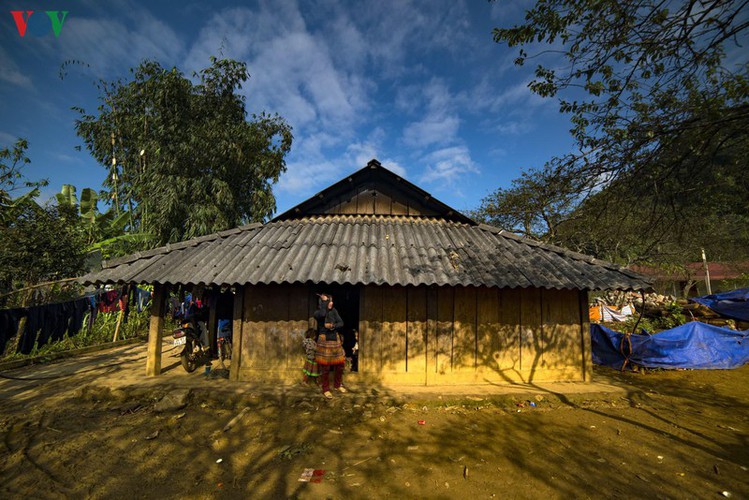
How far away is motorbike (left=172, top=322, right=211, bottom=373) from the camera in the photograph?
24.5 feet

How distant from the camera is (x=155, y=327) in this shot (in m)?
Answer: 7.08

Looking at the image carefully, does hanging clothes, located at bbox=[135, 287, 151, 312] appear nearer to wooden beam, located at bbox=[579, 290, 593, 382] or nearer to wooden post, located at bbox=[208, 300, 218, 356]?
wooden post, located at bbox=[208, 300, 218, 356]

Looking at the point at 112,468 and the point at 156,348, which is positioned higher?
the point at 156,348

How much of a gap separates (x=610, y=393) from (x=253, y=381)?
25.4 feet

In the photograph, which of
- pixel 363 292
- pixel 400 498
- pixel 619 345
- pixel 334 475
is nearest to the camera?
pixel 400 498

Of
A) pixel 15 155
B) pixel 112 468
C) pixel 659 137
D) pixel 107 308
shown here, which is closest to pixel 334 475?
pixel 112 468

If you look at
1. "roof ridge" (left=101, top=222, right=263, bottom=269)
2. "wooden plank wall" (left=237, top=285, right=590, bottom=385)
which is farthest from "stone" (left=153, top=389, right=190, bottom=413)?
"roof ridge" (left=101, top=222, right=263, bottom=269)

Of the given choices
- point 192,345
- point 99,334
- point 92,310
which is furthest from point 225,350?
point 92,310

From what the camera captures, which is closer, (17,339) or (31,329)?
(17,339)

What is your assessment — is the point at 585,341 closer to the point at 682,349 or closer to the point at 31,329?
the point at 682,349

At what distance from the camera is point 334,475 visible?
13.1 feet

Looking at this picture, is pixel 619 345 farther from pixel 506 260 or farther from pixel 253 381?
pixel 253 381

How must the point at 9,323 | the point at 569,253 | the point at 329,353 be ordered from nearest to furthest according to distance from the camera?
the point at 329,353 → the point at 569,253 → the point at 9,323

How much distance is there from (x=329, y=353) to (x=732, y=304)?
59.8ft
